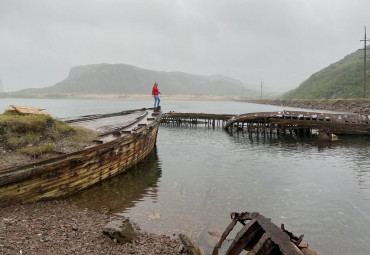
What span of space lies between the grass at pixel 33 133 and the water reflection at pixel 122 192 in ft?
7.75

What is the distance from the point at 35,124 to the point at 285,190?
12.4 meters

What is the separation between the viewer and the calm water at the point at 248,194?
29.9 ft

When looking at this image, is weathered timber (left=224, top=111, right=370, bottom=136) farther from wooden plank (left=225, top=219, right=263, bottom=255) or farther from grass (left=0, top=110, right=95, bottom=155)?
wooden plank (left=225, top=219, right=263, bottom=255)

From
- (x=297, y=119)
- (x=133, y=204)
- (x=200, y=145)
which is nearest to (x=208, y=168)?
(x=133, y=204)

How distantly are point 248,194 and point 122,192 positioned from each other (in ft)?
19.7

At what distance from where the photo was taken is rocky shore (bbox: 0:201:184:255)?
6246 millimetres

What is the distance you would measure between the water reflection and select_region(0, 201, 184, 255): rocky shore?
1418 mm

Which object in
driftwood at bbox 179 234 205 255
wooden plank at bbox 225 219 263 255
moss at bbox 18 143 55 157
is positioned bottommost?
driftwood at bbox 179 234 205 255

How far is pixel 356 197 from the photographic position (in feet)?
40.0

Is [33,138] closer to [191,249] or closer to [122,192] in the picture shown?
[122,192]

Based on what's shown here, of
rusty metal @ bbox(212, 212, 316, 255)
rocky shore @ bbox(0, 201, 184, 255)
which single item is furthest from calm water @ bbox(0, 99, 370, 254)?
rusty metal @ bbox(212, 212, 316, 255)

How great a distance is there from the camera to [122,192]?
1216cm

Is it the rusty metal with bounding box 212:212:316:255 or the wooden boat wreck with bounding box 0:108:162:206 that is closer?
the rusty metal with bounding box 212:212:316:255

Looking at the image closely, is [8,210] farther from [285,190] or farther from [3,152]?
[285,190]
